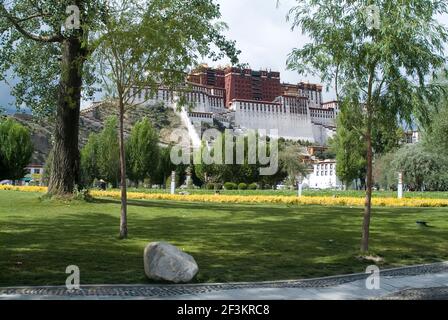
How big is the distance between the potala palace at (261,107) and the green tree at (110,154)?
75067mm

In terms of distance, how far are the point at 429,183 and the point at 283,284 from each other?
5210 centimetres

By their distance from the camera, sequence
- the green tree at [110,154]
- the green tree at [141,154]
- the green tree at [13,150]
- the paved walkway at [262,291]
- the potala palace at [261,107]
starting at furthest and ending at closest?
the potala palace at [261,107], the green tree at [141,154], the green tree at [110,154], the green tree at [13,150], the paved walkway at [262,291]

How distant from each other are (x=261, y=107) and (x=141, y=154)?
324ft

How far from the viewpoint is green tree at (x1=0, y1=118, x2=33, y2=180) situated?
5188 centimetres

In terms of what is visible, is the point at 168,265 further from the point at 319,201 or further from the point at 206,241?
the point at 319,201

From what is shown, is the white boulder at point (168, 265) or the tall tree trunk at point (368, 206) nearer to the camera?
the white boulder at point (168, 265)

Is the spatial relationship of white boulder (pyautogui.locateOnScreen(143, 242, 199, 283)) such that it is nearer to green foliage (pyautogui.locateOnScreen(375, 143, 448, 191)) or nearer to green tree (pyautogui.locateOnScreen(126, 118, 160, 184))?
green foliage (pyautogui.locateOnScreen(375, 143, 448, 191))

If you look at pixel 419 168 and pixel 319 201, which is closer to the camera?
pixel 319 201

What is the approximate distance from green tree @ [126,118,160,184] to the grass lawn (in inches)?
1539

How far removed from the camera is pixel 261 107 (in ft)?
503

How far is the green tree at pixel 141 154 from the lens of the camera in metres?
58.7

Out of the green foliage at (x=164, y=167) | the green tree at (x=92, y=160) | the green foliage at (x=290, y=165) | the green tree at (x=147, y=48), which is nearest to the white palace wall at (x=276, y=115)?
the green foliage at (x=290, y=165)

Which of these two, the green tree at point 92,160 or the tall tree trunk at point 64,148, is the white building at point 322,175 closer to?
the green tree at point 92,160

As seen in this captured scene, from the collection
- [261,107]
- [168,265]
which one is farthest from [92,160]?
[261,107]
